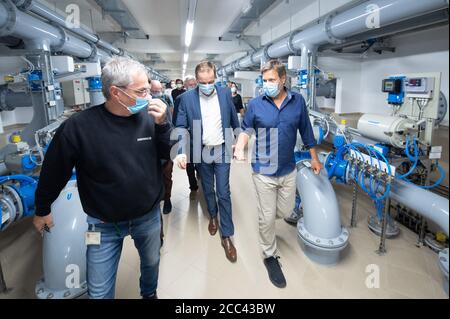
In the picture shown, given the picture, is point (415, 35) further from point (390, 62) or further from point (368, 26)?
point (368, 26)

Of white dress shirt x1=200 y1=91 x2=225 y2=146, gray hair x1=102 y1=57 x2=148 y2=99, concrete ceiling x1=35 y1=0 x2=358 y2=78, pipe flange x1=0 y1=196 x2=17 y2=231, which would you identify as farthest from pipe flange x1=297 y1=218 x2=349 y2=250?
concrete ceiling x1=35 y1=0 x2=358 y2=78

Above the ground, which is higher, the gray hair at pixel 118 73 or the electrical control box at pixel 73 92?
the electrical control box at pixel 73 92

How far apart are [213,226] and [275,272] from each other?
803 mm

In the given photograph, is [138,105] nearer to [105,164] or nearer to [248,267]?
[105,164]

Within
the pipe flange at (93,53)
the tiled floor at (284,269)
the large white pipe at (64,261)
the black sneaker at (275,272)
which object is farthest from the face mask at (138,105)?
the pipe flange at (93,53)

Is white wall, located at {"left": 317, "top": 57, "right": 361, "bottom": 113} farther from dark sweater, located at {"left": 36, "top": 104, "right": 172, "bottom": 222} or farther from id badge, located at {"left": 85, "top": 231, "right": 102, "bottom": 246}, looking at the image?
id badge, located at {"left": 85, "top": 231, "right": 102, "bottom": 246}

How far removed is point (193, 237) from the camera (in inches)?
97.0

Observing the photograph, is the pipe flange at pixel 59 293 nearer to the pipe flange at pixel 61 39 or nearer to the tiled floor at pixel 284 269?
the tiled floor at pixel 284 269

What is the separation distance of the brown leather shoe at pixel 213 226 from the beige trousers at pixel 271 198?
646 millimetres

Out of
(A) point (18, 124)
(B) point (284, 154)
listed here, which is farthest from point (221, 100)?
(A) point (18, 124)

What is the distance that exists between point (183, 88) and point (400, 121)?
3152 mm

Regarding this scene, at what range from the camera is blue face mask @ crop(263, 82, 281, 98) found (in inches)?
68.2

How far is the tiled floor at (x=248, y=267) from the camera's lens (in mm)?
1771

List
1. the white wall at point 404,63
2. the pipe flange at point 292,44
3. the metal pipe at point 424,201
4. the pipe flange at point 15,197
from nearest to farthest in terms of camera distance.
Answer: the metal pipe at point 424,201 → the pipe flange at point 15,197 → the white wall at point 404,63 → the pipe flange at point 292,44
